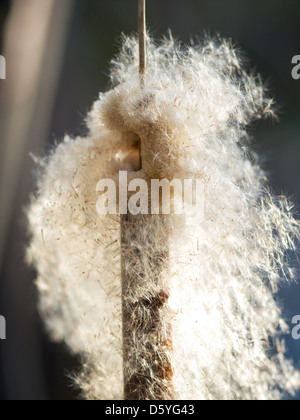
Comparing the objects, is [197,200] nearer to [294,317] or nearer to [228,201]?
[228,201]

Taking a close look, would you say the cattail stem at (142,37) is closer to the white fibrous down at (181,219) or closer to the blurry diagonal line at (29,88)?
the white fibrous down at (181,219)

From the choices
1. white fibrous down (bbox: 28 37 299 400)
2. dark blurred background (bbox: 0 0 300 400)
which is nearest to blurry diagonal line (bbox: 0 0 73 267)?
dark blurred background (bbox: 0 0 300 400)

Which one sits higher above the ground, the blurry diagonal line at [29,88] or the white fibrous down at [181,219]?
the blurry diagonal line at [29,88]

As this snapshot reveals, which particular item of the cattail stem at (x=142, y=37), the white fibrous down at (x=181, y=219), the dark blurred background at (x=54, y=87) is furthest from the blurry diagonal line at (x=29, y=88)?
the cattail stem at (x=142, y=37)

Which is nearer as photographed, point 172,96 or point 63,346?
point 172,96

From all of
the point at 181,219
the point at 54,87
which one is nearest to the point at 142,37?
the point at 181,219
